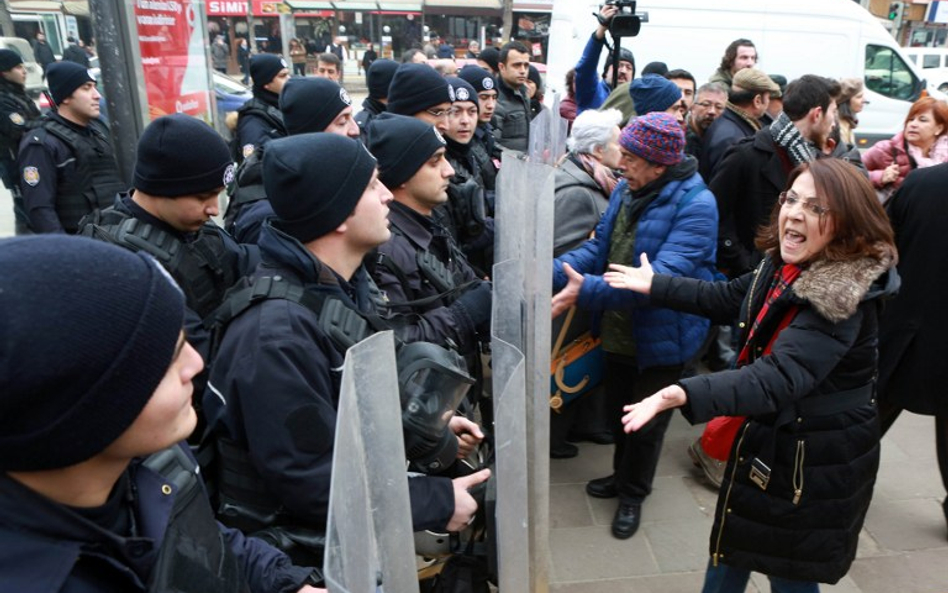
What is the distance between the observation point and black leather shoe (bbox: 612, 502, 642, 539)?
10.9ft

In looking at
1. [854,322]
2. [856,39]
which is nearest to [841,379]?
[854,322]

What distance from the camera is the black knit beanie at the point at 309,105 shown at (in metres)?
3.40

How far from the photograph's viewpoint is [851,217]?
6.55 feet

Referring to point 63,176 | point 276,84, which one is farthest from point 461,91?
point 63,176

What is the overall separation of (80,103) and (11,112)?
5.64 feet

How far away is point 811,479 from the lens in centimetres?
215

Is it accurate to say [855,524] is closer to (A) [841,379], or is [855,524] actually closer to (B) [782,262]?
(A) [841,379]

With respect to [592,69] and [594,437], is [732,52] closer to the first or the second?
[592,69]

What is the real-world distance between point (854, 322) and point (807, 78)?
88.8 inches

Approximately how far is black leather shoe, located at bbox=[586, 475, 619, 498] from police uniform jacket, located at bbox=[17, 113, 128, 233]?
315 cm

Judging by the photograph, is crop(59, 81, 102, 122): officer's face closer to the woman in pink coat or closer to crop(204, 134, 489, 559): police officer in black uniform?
crop(204, 134, 489, 559): police officer in black uniform

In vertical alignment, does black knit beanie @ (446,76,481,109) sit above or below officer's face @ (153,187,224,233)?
above

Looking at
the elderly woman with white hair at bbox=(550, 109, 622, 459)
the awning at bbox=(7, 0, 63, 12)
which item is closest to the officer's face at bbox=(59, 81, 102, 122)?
the elderly woman with white hair at bbox=(550, 109, 622, 459)

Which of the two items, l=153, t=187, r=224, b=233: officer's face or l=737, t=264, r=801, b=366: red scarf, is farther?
l=153, t=187, r=224, b=233: officer's face
